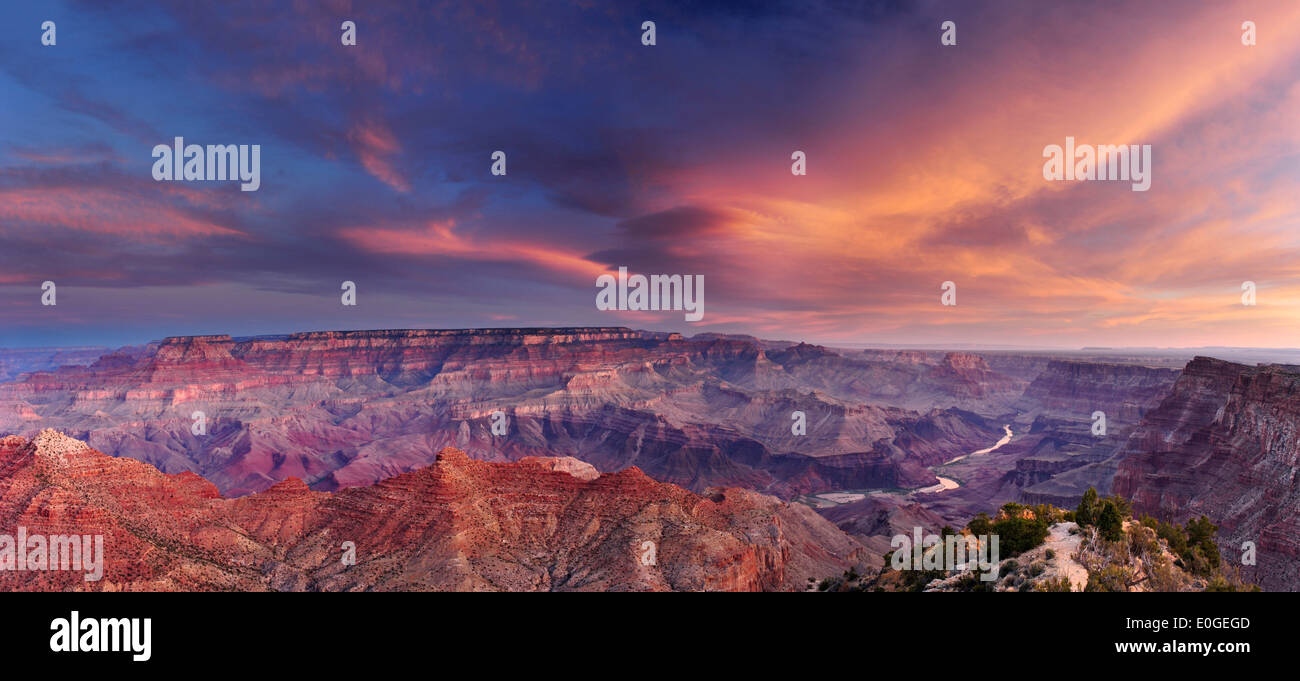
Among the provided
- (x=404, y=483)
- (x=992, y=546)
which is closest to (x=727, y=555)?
(x=992, y=546)

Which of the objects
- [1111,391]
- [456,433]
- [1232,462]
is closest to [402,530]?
[1232,462]

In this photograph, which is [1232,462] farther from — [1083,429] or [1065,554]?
[1083,429]

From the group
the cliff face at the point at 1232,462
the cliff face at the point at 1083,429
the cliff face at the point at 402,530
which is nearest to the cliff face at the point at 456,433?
the cliff face at the point at 1083,429

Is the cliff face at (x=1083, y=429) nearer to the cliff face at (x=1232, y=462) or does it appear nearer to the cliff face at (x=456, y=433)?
the cliff face at (x=1232, y=462)

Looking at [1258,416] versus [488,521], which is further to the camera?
[1258,416]

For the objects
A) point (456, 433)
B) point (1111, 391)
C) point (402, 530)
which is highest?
point (402, 530)
